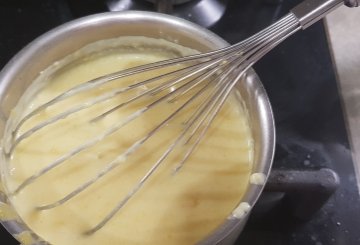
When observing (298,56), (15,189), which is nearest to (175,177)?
(15,189)

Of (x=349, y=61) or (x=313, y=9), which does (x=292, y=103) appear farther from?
(x=313, y=9)

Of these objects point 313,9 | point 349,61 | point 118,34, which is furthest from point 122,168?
point 349,61

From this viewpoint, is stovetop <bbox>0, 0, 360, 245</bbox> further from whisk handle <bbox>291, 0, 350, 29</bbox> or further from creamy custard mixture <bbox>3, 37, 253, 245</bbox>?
whisk handle <bbox>291, 0, 350, 29</bbox>

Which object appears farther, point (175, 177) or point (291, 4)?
point (291, 4)

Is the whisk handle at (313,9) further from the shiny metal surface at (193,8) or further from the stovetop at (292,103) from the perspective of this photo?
the shiny metal surface at (193,8)

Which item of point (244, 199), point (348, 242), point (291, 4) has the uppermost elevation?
point (291, 4)

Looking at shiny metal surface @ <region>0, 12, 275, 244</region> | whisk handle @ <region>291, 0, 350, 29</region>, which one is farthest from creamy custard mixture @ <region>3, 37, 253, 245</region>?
whisk handle @ <region>291, 0, 350, 29</region>

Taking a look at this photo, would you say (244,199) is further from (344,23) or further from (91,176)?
(344,23)
